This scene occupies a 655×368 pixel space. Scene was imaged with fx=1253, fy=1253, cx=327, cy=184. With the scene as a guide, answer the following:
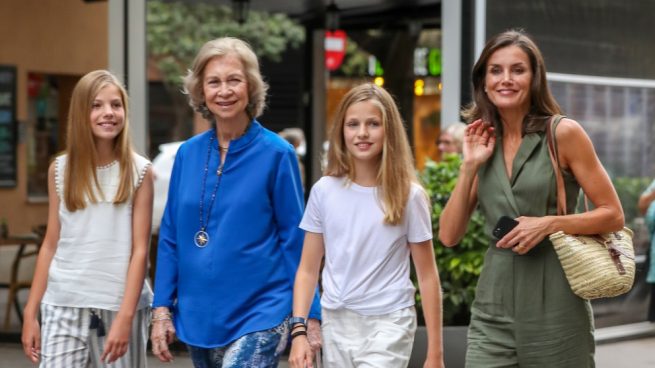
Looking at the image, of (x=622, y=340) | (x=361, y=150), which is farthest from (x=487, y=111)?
(x=622, y=340)

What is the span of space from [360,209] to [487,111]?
0.57 meters

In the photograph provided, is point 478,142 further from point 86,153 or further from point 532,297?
point 86,153

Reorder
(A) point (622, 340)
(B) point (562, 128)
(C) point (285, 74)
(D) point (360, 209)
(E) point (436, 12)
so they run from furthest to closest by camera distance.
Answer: (C) point (285, 74) < (E) point (436, 12) < (A) point (622, 340) < (D) point (360, 209) < (B) point (562, 128)

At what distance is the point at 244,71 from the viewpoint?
15.2 feet

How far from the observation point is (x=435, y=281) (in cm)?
450

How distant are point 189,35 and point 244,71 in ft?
95.2

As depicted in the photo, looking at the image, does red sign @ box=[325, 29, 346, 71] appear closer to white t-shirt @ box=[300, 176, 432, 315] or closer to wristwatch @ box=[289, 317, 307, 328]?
white t-shirt @ box=[300, 176, 432, 315]

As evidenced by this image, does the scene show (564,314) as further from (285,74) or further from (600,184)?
(285,74)

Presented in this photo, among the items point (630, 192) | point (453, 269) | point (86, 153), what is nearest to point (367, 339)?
point (86, 153)

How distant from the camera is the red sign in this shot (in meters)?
18.1

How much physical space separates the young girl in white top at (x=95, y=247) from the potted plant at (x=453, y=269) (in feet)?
11.8

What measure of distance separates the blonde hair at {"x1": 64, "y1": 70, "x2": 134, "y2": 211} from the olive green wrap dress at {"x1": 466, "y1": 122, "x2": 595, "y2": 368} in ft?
5.08

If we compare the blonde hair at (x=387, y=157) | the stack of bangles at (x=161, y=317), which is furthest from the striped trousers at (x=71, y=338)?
the blonde hair at (x=387, y=157)

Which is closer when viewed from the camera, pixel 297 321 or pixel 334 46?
pixel 297 321
